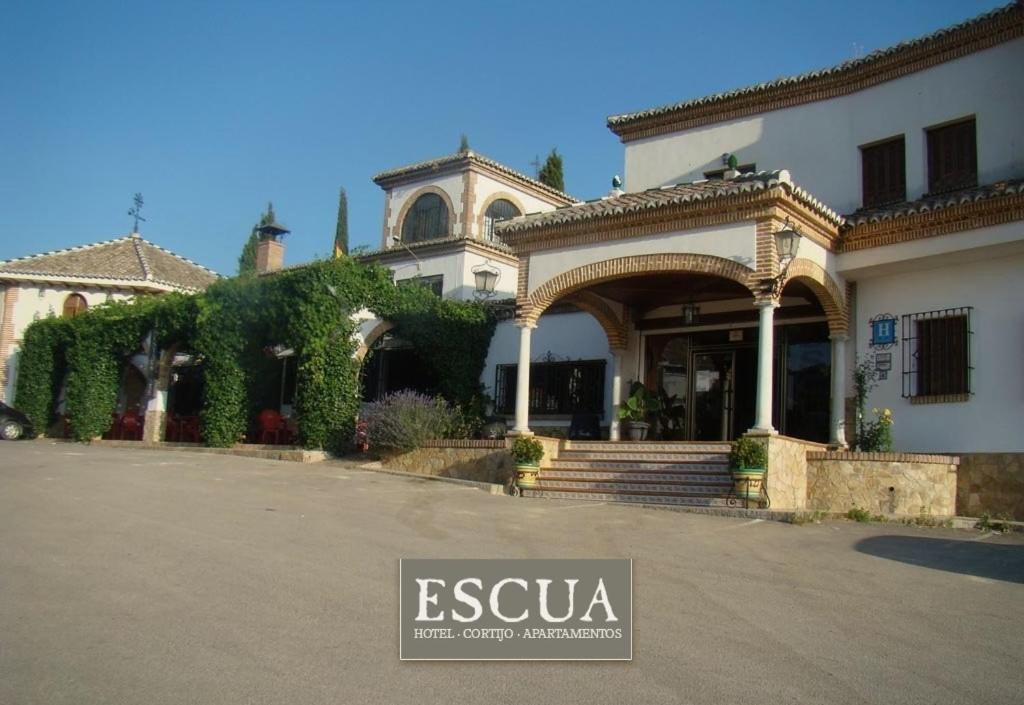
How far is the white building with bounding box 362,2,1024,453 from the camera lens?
46.5 ft

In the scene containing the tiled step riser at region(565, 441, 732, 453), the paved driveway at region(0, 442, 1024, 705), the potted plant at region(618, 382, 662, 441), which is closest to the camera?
the paved driveway at region(0, 442, 1024, 705)

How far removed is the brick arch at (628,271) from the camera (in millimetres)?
14273

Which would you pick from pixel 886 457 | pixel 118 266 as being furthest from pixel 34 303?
pixel 886 457

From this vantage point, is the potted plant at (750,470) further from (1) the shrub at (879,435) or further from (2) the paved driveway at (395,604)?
(1) the shrub at (879,435)

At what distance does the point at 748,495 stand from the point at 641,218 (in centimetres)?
497

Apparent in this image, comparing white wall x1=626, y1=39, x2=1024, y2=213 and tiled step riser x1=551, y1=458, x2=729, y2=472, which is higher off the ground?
white wall x1=626, y1=39, x2=1024, y2=213

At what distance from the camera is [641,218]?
1517 cm

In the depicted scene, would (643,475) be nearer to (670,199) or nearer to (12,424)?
(670,199)

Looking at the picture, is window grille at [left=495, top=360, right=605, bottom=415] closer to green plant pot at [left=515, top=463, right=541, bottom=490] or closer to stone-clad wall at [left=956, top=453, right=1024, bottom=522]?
green plant pot at [left=515, top=463, right=541, bottom=490]

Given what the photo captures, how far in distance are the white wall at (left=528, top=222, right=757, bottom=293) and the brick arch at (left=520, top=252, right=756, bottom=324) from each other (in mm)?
80

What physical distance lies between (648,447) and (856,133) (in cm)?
Result: 732

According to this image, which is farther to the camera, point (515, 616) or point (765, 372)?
point (765, 372)

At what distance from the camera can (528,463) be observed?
14.9 m

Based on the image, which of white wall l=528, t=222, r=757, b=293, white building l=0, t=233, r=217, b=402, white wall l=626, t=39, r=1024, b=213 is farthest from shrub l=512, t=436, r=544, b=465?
white building l=0, t=233, r=217, b=402
